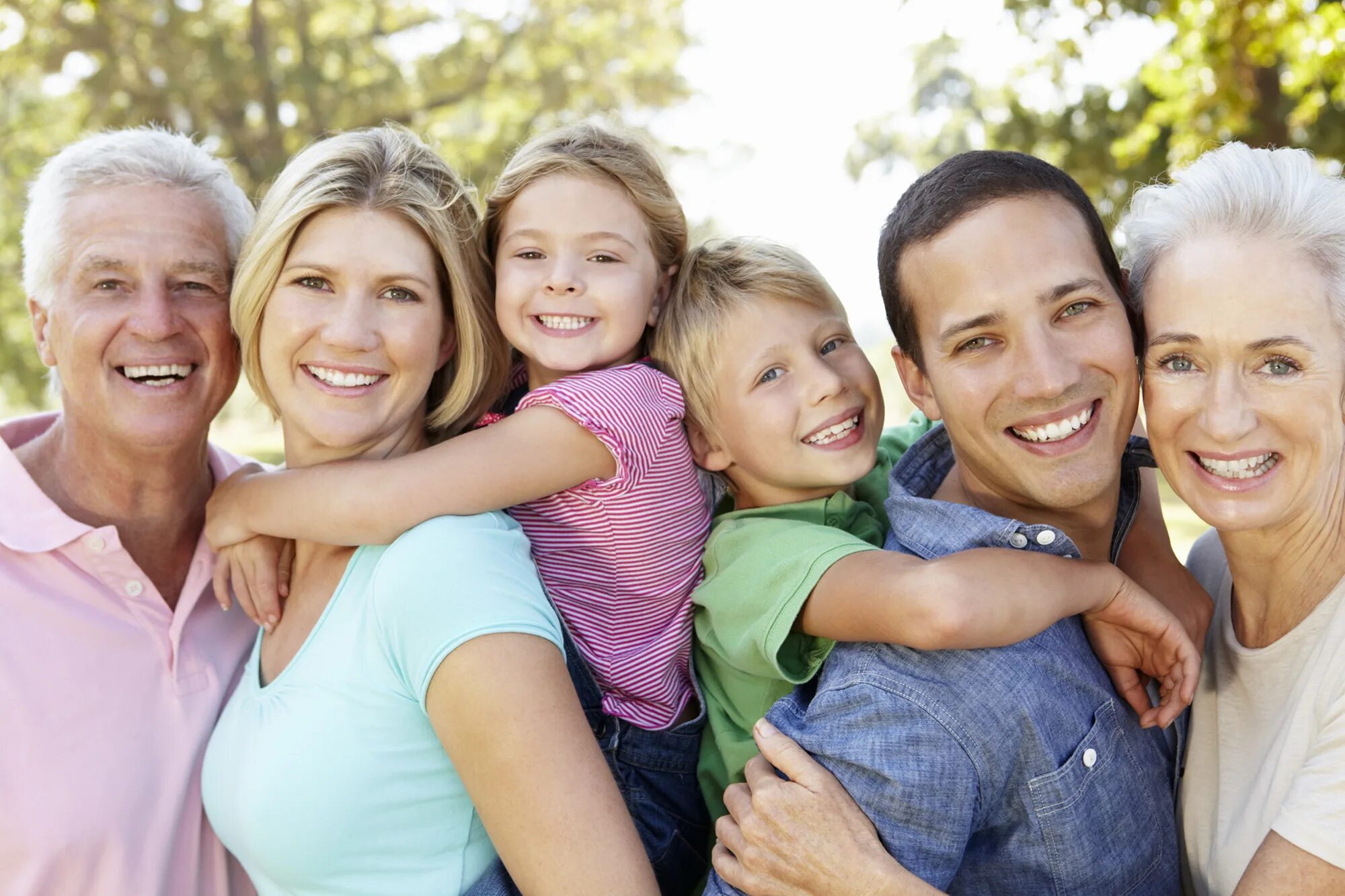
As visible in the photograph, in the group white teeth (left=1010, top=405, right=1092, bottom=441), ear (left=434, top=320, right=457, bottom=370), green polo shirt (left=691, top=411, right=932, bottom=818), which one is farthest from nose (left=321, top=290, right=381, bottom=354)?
white teeth (left=1010, top=405, right=1092, bottom=441)

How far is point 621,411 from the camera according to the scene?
2873mm

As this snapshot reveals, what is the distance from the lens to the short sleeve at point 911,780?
7.38 feet

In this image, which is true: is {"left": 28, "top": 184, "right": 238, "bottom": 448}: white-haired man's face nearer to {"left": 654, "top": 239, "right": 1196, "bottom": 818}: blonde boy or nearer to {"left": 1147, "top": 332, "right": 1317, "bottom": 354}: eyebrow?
{"left": 654, "top": 239, "right": 1196, "bottom": 818}: blonde boy

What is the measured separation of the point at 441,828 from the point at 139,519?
140 cm

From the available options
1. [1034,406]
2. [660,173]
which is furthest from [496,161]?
[1034,406]

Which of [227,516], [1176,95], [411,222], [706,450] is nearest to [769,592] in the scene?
[706,450]

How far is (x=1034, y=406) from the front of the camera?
2.61 m

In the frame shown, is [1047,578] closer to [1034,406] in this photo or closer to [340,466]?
[1034,406]

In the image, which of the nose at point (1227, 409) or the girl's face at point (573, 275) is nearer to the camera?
the nose at point (1227, 409)

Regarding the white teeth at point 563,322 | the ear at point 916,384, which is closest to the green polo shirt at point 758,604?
the ear at point 916,384

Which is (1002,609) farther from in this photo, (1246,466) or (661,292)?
(661,292)

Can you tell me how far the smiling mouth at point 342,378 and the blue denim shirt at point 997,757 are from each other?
1297mm

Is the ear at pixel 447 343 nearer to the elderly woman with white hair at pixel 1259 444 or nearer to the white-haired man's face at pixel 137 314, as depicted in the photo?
the white-haired man's face at pixel 137 314

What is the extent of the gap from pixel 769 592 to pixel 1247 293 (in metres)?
1.18
